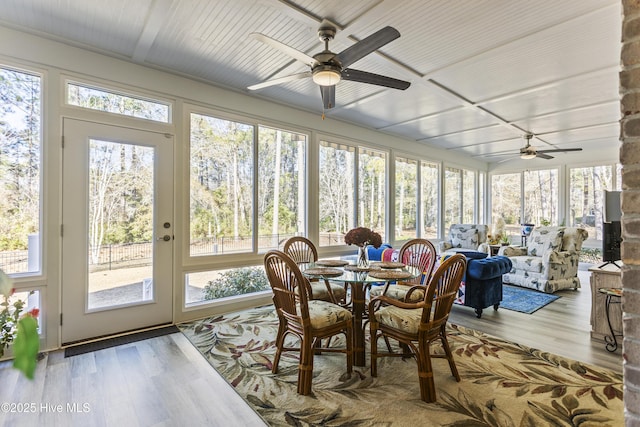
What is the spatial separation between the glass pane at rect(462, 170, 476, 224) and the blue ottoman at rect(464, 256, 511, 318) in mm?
4658

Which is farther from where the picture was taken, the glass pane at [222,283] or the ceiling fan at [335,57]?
the glass pane at [222,283]

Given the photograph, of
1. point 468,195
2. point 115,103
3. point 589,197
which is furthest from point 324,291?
point 589,197

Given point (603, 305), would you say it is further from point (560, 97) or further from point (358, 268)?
point (560, 97)

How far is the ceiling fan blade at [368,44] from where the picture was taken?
2084 mm

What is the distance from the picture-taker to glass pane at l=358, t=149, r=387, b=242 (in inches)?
231

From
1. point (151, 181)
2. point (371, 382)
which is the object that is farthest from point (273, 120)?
point (371, 382)

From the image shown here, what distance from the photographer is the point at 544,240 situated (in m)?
5.74

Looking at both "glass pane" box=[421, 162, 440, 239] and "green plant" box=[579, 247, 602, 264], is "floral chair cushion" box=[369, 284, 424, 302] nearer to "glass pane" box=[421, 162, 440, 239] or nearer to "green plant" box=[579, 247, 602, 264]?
"glass pane" box=[421, 162, 440, 239]

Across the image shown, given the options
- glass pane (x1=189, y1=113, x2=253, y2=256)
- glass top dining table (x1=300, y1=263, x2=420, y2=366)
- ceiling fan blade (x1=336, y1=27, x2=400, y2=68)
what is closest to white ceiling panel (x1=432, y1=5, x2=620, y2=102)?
ceiling fan blade (x1=336, y1=27, x2=400, y2=68)

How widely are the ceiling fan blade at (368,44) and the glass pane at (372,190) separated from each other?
3439mm

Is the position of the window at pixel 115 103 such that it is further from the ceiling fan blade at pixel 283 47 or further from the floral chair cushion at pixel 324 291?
the floral chair cushion at pixel 324 291

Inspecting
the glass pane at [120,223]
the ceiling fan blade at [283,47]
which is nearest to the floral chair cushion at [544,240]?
the ceiling fan blade at [283,47]

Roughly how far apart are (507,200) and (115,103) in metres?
9.29

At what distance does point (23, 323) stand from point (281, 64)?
138 inches
